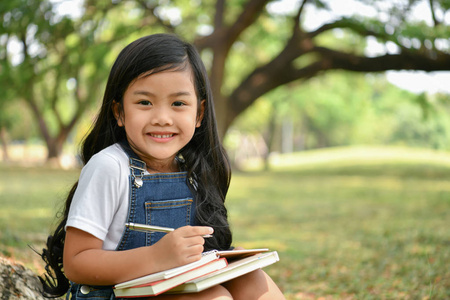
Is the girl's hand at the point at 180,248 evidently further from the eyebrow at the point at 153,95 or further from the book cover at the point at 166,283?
the eyebrow at the point at 153,95

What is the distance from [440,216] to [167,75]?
22.8ft

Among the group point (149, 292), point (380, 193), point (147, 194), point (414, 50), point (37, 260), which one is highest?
point (414, 50)

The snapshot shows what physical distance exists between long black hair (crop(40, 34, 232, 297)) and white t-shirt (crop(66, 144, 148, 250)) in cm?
24

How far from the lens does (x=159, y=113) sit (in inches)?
71.0

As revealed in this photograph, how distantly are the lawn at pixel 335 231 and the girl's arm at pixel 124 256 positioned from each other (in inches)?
25.0

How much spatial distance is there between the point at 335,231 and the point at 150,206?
5438 mm

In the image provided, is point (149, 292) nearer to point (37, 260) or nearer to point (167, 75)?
point (167, 75)

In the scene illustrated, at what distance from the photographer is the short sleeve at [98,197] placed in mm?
1607

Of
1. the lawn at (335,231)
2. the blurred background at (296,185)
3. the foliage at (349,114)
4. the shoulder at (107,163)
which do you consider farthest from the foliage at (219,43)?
the shoulder at (107,163)

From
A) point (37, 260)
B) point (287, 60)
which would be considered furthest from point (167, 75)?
point (287, 60)

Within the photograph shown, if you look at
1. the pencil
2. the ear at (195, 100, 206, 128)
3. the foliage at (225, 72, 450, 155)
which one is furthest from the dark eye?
the foliage at (225, 72, 450, 155)

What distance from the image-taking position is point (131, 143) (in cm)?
189

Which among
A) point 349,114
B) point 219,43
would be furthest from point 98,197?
point 349,114

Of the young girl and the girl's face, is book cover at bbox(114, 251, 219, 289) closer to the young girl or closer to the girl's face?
the young girl
